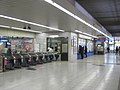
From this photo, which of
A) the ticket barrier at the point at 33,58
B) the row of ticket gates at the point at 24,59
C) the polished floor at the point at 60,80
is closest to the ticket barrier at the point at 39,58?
the row of ticket gates at the point at 24,59

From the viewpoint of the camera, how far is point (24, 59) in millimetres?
18531

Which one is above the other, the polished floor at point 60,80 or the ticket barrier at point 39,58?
the ticket barrier at point 39,58

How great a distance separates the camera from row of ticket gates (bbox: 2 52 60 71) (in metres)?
16.2

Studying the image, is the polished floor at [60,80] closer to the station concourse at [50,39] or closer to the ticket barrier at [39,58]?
the station concourse at [50,39]

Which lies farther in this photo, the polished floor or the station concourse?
the station concourse

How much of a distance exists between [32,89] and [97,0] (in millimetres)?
7516

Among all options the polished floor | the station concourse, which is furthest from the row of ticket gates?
the polished floor

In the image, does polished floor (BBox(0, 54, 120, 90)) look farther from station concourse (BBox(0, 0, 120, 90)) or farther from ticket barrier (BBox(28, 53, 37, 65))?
ticket barrier (BBox(28, 53, 37, 65))

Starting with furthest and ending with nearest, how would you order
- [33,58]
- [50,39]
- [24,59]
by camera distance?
[50,39] < [33,58] < [24,59]

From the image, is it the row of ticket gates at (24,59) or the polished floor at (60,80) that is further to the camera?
the row of ticket gates at (24,59)

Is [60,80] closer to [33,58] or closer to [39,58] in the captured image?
[33,58]

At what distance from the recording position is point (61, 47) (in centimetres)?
2644

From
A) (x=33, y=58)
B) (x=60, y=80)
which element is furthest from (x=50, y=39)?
(x=60, y=80)

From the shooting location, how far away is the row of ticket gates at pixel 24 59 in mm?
16234
